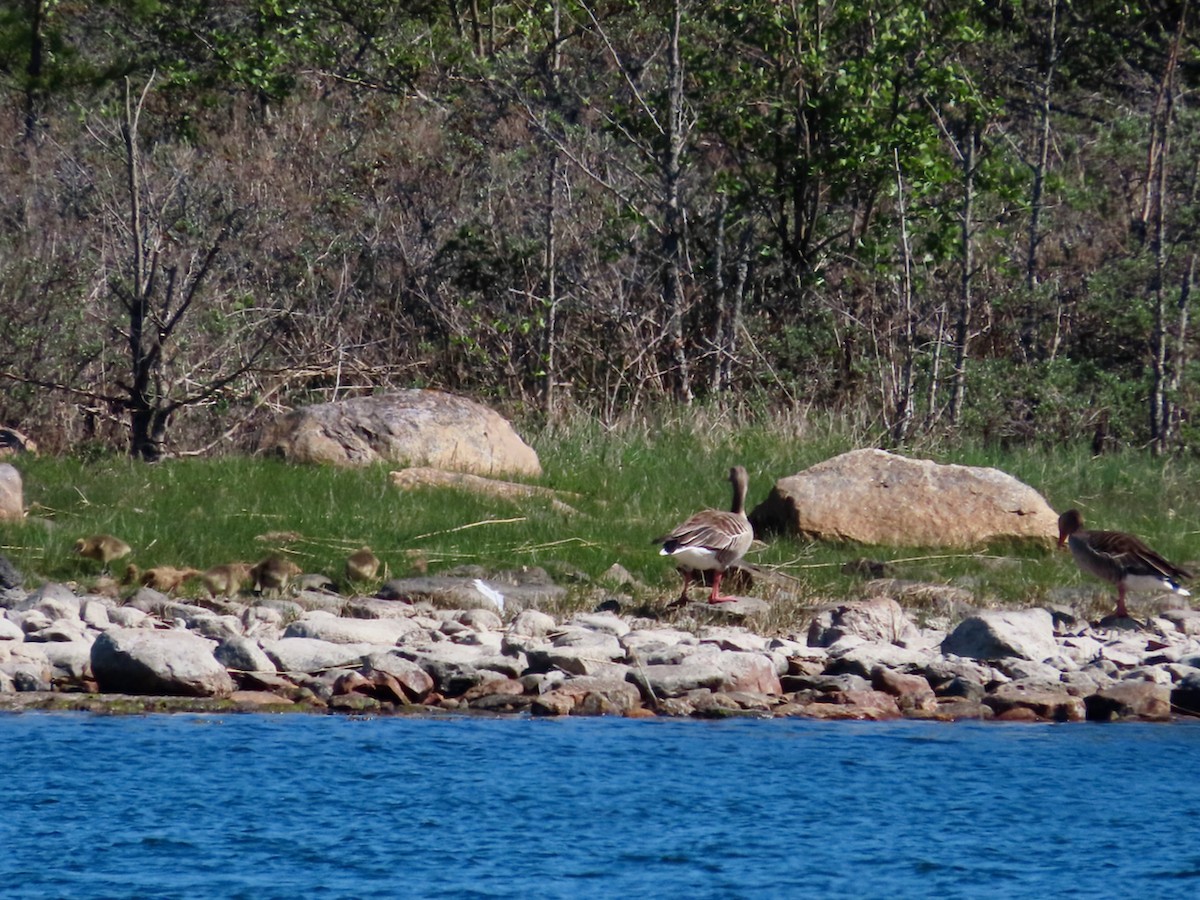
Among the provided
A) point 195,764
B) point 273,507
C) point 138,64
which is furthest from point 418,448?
point 138,64

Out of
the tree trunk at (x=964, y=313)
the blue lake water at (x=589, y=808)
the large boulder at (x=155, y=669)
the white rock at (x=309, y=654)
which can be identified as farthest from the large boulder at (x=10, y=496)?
the tree trunk at (x=964, y=313)

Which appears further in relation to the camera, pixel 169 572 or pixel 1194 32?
pixel 1194 32

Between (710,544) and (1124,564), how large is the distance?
2.78 metres

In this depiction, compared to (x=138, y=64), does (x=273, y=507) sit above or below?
below

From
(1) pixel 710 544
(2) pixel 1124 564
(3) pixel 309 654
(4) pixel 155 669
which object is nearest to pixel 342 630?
(3) pixel 309 654

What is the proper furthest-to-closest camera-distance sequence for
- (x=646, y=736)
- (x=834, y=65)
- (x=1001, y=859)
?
(x=834, y=65) → (x=646, y=736) → (x=1001, y=859)

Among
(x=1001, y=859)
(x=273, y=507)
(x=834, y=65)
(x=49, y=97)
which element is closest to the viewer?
(x=1001, y=859)

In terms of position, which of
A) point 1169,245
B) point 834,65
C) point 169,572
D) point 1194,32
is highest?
point 1194,32

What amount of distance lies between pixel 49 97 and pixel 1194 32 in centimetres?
1662

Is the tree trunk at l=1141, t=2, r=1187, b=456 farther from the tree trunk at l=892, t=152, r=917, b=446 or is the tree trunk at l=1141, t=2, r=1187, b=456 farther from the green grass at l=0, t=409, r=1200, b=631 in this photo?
the green grass at l=0, t=409, r=1200, b=631

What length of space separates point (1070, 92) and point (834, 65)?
6916 millimetres

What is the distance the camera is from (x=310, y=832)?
7656 millimetres

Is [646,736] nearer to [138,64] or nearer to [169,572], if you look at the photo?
[169,572]

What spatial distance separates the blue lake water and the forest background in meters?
7.46
